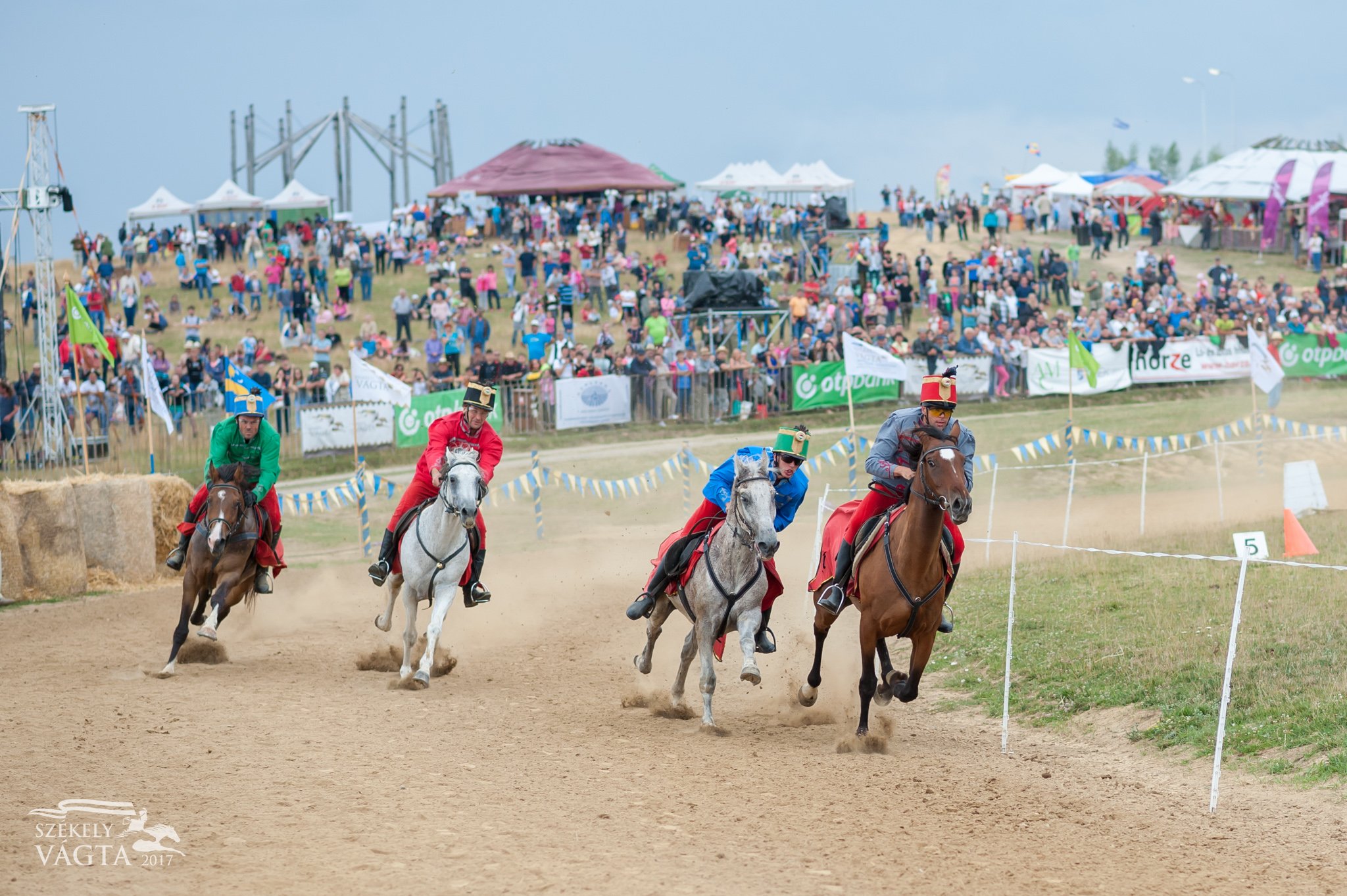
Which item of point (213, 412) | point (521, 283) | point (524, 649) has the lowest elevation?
point (524, 649)

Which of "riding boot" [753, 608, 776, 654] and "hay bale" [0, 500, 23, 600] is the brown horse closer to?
"riding boot" [753, 608, 776, 654]

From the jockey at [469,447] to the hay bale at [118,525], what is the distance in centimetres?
718

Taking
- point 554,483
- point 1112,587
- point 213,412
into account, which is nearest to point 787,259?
point 554,483

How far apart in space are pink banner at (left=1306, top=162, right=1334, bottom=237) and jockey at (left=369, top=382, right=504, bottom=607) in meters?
45.1

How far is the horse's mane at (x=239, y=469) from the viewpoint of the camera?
1375 cm

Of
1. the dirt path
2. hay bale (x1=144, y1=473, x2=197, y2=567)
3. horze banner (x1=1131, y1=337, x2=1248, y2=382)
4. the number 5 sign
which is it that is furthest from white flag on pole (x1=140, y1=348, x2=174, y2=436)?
horze banner (x1=1131, y1=337, x2=1248, y2=382)

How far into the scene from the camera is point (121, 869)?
293 inches

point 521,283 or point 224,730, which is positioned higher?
point 521,283

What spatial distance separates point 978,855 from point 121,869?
4.94 metres

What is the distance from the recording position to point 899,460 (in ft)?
36.7

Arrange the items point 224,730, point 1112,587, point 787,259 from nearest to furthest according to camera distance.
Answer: point 224,730 < point 1112,587 < point 787,259

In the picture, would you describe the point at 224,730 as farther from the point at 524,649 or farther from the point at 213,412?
the point at 213,412

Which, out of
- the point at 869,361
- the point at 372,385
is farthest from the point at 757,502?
the point at 869,361

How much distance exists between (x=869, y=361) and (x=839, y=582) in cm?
1422
